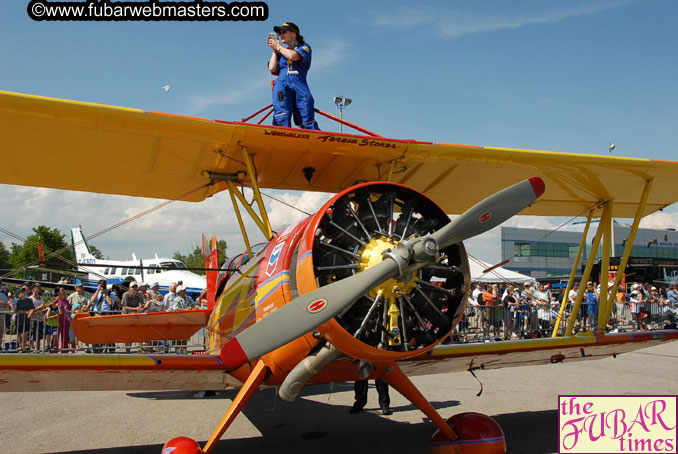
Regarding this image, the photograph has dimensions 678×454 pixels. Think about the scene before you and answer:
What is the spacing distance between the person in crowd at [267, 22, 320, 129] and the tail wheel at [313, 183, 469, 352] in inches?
79.1

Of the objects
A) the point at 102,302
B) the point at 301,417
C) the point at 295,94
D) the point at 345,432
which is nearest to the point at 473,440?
the point at 345,432

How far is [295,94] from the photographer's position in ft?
19.7

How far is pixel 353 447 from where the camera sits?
18.4 feet

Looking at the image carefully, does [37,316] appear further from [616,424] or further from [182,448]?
[616,424]

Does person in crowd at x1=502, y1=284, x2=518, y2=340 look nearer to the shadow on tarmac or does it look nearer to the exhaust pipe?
the shadow on tarmac

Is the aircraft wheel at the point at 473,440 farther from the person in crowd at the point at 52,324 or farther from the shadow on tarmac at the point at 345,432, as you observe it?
the person in crowd at the point at 52,324

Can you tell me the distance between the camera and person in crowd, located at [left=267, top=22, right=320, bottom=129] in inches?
233

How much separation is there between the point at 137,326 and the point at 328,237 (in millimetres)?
4426

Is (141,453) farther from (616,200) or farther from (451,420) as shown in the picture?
(616,200)


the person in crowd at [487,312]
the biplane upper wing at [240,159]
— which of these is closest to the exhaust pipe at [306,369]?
the biplane upper wing at [240,159]

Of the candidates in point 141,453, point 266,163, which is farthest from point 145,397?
point 266,163

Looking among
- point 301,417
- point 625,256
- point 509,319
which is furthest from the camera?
point 509,319

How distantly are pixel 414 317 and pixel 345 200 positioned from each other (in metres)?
0.99

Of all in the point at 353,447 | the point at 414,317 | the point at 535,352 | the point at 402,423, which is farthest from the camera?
the point at 402,423
